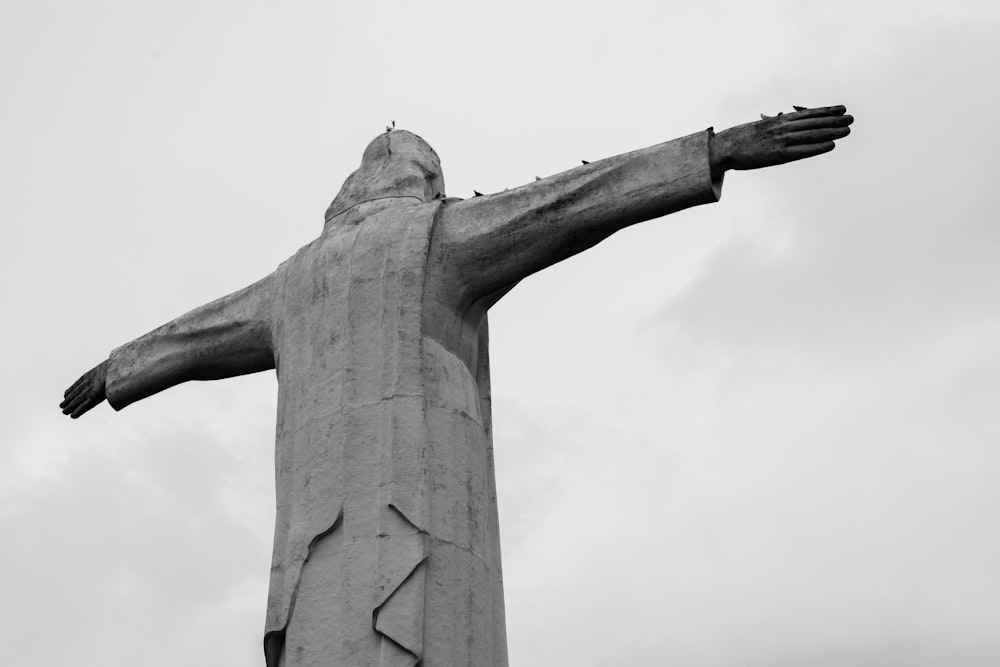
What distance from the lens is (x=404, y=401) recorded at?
9.77 metres

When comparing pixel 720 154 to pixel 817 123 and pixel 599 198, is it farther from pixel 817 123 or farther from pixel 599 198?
pixel 599 198

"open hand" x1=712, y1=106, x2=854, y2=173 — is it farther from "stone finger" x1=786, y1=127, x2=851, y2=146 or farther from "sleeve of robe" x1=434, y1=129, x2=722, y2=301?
"sleeve of robe" x1=434, y1=129, x2=722, y2=301

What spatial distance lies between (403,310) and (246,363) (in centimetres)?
168

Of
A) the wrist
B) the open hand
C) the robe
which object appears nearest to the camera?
the robe

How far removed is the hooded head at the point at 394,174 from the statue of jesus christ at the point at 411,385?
0.10 metres

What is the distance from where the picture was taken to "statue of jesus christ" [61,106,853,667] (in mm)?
Result: 9266

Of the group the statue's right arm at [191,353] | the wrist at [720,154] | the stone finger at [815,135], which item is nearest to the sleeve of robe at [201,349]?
the statue's right arm at [191,353]

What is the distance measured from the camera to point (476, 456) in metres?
9.95

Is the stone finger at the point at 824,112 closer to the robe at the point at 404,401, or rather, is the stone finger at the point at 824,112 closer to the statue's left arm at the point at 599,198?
the statue's left arm at the point at 599,198

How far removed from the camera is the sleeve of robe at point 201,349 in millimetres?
11094

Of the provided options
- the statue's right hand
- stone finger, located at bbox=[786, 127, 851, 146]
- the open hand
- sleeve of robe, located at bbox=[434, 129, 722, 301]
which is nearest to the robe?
sleeve of robe, located at bbox=[434, 129, 722, 301]

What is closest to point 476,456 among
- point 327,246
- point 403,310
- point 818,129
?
point 403,310

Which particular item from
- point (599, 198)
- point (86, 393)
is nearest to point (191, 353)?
point (86, 393)

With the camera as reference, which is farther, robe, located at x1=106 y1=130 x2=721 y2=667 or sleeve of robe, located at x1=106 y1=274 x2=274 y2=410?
sleeve of robe, located at x1=106 y1=274 x2=274 y2=410
